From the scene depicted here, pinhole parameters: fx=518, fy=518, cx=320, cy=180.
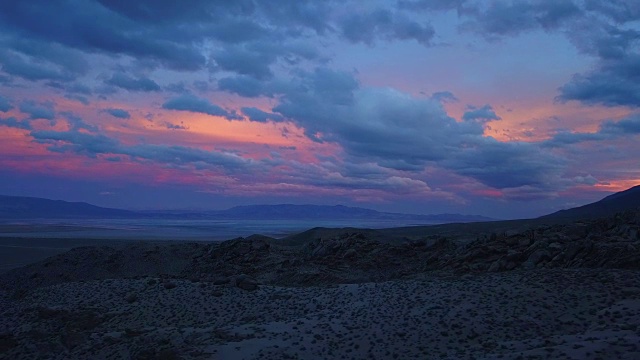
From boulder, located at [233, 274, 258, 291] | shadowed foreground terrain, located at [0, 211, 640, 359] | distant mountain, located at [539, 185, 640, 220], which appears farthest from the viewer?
distant mountain, located at [539, 185, 640, 220]

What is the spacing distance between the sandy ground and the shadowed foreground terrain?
5cm

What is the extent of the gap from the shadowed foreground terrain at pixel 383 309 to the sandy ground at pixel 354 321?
0.05m

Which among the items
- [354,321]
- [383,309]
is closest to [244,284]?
[354,321]

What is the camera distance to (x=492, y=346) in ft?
43.2

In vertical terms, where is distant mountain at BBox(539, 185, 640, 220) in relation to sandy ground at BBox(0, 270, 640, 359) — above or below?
above

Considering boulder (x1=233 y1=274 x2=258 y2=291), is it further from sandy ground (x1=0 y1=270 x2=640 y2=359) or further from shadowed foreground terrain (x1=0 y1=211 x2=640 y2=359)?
sandy ground (x1=0 y1=270 x2=640 y2=359)

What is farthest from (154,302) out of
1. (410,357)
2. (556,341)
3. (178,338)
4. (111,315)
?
(556,341)

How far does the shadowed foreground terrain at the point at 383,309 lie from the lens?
46.2 ft

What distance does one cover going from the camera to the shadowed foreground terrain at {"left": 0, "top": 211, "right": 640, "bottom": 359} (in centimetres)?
1409

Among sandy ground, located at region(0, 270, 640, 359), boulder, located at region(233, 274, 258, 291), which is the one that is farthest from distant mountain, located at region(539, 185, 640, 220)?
boulder, located at region(233, 274, 258, 291)

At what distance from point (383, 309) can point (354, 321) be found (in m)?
1.23

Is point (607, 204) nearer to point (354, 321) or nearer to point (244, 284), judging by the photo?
point (244, 284)

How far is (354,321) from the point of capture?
1598 cm

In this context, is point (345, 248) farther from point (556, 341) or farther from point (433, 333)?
point (556, 341)
